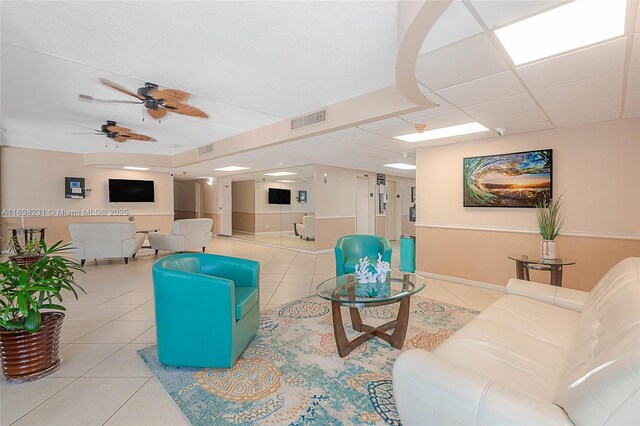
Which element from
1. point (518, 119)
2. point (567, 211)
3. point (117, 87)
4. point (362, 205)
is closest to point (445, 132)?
point (518, 119)

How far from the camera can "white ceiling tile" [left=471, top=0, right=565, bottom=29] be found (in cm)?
166

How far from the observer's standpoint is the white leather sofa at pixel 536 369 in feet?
3.31

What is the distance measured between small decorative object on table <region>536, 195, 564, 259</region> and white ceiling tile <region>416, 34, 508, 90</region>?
247 centimetres

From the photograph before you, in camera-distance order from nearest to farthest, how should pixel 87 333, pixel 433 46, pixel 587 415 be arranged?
A: pixel 587 415 → pixel 433 46 → pixel 87 333

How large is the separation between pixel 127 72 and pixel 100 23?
882 mm

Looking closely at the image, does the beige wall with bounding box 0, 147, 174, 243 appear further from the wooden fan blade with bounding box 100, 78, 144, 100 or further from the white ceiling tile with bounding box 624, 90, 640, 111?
the white ceiling tile with bounding box 624, 90, 640, 111

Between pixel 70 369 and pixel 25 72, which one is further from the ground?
pixel 25 72

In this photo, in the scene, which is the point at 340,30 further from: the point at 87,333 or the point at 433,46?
the point at 87,333

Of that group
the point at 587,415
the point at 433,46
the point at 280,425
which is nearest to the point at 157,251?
the point at 280,425

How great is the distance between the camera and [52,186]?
26.7ft

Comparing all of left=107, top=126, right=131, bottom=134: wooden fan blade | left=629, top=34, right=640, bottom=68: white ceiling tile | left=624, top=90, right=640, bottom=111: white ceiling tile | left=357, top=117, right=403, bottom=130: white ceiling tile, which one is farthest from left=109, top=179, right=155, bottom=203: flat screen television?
left=624, top=90, right=640, bottom=111: white ceiling tile

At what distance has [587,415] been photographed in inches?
39.6

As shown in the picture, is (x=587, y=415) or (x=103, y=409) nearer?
(x=587, y=415)

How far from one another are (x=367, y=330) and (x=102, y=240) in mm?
6147
